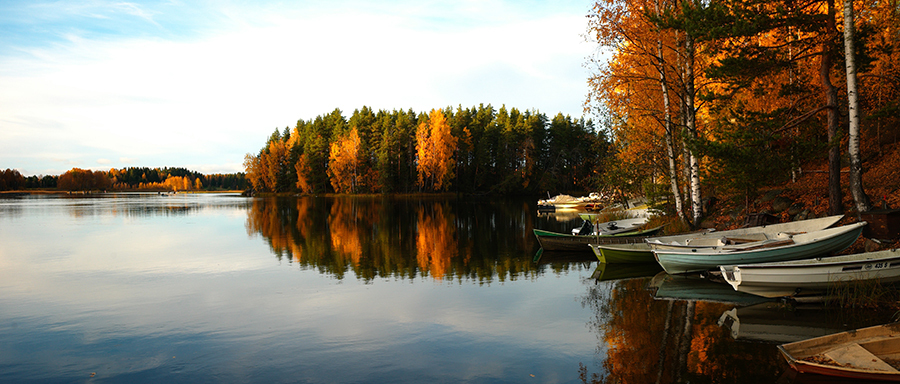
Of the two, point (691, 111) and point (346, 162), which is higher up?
point (346, 162)

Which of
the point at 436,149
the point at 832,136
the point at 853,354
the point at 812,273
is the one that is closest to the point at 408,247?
the point at 812,273

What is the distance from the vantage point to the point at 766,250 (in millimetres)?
12281

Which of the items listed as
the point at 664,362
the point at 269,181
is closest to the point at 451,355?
the point at 664,362

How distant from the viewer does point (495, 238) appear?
85.7 ft

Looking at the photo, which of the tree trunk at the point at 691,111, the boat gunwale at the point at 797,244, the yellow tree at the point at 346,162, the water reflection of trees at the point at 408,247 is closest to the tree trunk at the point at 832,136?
the boat gunwale at the point at 797,244

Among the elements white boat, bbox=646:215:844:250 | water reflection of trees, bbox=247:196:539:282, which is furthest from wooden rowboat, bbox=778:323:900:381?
water reflection of trees, bbox=247:196:539:282

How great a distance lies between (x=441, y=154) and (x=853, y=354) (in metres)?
74.4

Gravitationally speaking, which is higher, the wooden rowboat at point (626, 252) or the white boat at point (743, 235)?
the white boat at point (743, 235)

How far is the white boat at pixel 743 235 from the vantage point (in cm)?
1387

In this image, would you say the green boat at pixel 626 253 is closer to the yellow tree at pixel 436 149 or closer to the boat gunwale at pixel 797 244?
→ the boat gunwale at pixel 797 244

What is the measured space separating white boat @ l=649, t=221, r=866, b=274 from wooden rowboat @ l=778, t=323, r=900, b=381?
496 cm

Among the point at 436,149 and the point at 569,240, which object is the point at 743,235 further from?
the point at 436,149

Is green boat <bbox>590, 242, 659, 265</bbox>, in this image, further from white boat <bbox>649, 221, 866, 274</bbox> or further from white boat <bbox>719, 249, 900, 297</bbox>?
white boat <bbox>719, 249, 900, 297</bbox>

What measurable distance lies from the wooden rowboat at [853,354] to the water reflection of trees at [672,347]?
448 millimetres
